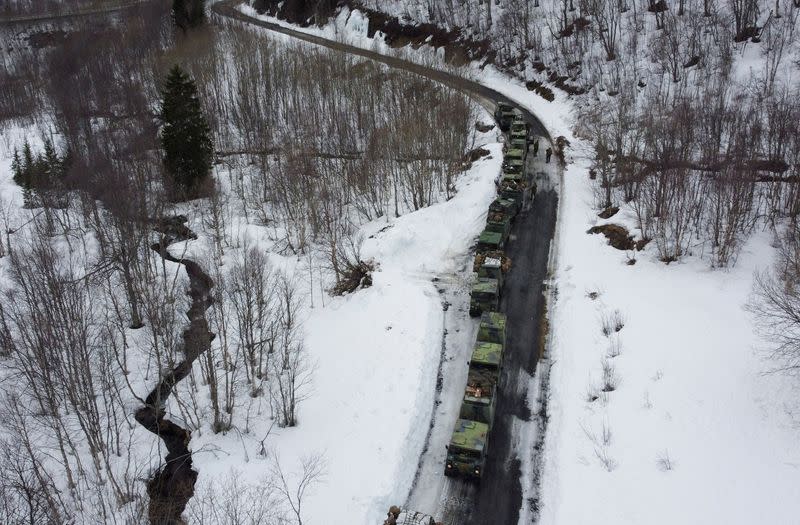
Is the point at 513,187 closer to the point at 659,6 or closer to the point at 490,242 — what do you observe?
the point at 490,242

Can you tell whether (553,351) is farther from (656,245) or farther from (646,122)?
(646,122)

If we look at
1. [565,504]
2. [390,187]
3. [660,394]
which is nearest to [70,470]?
[565,504]

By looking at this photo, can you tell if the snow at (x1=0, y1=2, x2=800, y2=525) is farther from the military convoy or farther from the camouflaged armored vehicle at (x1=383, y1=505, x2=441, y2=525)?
the military convoy

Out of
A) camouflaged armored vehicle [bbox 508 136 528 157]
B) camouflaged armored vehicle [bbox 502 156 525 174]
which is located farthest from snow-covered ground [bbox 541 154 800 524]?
camouflaged armored vehicle [bbox 508 136 528 157]

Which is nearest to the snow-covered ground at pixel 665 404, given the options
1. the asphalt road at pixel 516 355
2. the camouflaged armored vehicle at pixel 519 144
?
the asphalt road at pixel 516 355

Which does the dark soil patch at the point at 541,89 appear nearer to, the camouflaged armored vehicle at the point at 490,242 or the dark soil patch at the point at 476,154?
the dark soil patch at the point at 476,154

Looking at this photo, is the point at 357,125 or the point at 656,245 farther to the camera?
the point at 357,125
